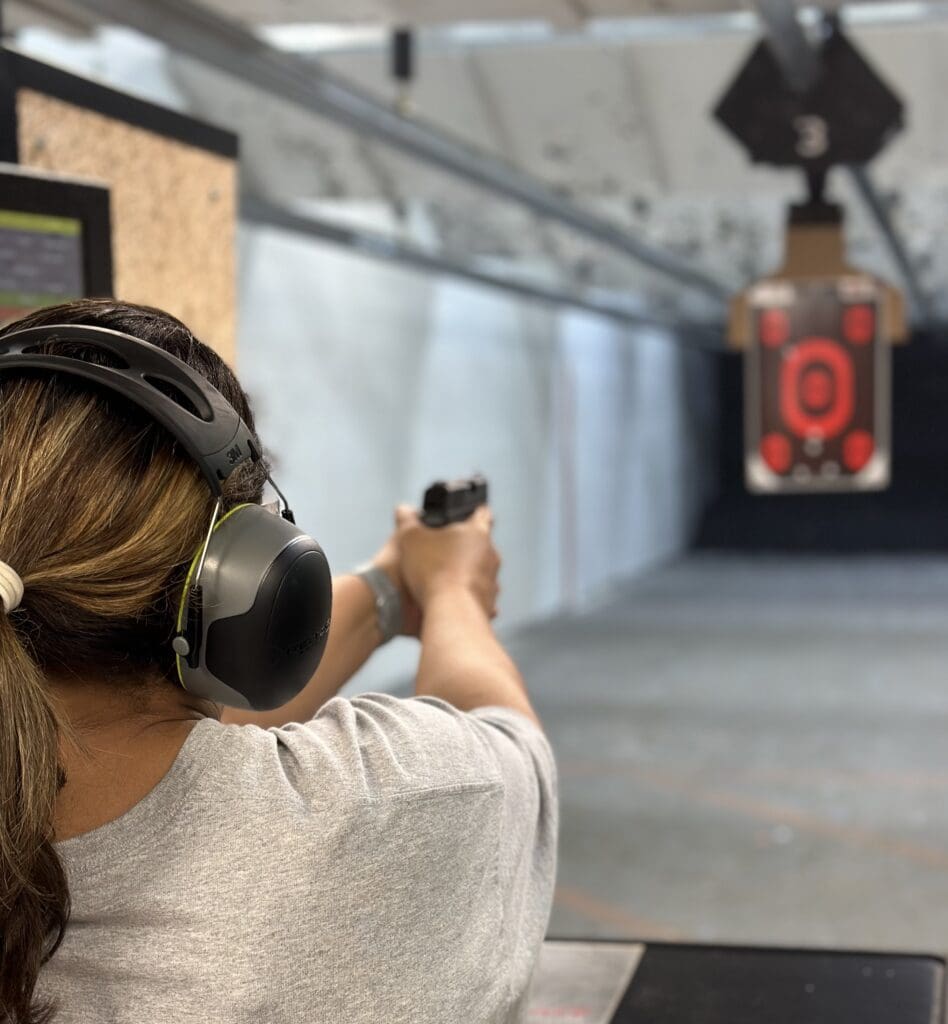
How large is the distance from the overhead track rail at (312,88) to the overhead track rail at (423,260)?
2.81ft

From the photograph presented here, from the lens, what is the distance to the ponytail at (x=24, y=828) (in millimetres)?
745

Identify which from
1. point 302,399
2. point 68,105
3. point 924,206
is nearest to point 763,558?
point 924,206

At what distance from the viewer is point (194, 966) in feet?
A: 2.60

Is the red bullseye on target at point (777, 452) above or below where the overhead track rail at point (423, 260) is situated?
below

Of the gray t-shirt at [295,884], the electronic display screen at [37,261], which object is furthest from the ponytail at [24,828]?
the electronic display screen at [37,261]

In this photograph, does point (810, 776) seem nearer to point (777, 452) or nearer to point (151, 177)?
point (777, 452)

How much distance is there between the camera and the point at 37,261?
1458 mm

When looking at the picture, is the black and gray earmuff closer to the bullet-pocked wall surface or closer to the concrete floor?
the bullet-pocked wall surface

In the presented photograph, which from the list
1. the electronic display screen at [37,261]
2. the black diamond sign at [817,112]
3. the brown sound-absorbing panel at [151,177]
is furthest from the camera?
the black diamond sign at [817,112]

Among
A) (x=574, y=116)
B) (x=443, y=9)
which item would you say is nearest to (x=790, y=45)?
(x=443, y=9)

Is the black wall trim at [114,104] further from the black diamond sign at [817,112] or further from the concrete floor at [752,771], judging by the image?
the concrete floor at [752,771]

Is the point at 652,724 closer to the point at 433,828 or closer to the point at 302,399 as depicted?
the point at 302,399

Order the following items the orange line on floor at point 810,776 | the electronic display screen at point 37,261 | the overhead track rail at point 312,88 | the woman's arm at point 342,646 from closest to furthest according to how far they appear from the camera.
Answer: the woman's arm at point 342,646, the electronic display screen at point 37,261, the overhead track rail at point 312,88, the orange line on floor at point 810,776

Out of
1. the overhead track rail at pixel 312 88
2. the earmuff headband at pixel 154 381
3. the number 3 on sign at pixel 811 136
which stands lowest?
the earmuff headband at pixel 154 381
